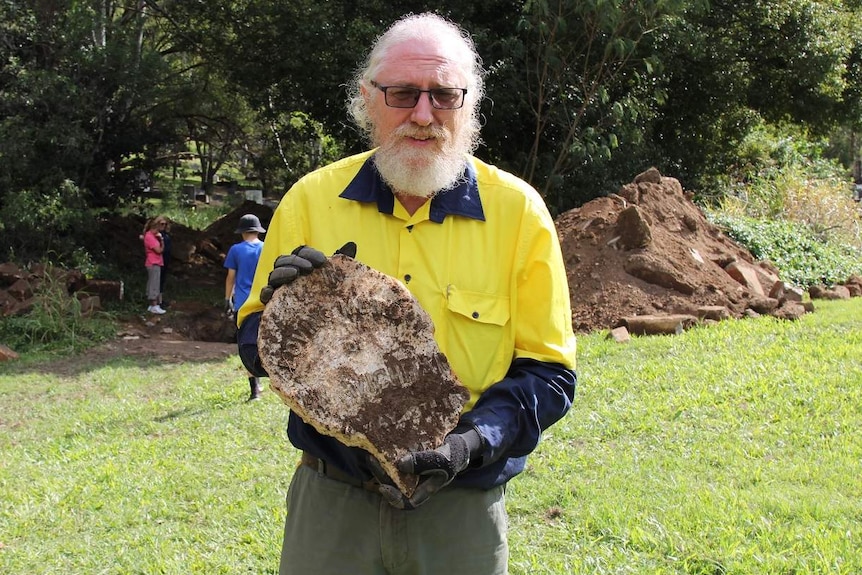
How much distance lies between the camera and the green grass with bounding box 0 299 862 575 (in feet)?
12.5

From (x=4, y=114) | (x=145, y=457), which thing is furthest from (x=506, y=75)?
(x=145, y=457)

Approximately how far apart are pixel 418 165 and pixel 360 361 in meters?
0.54

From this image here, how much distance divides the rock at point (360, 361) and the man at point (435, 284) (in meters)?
0.07

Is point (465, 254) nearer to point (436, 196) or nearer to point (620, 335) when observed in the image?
point (436, 196)

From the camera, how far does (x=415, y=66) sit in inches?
77.9

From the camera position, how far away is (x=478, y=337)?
6.66 ft

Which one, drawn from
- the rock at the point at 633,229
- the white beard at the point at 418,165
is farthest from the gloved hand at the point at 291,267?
the rock at the point at 633,229

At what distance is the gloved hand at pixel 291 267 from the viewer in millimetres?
1929

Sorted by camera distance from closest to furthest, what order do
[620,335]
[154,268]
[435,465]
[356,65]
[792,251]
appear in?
[435,465] < [620,335] < [356,65] < [792,251] < [154,268]

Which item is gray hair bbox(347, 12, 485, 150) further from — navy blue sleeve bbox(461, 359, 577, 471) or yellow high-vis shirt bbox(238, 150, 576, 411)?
navy blue sleeve bbox(461, 359, 577, 471)

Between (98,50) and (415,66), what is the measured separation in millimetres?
11577

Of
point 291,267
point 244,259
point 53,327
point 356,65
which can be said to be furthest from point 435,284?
point 53,327

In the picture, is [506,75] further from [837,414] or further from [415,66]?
[415,66]

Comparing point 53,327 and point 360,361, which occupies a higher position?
point 360,361
